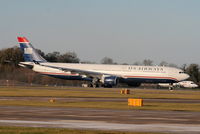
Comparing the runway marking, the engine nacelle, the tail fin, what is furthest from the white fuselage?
the runway marking

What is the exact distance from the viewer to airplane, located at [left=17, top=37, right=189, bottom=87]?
108m

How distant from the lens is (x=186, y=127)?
91.5ft

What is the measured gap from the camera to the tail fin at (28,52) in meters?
120

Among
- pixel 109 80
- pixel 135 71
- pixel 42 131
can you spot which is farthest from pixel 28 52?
pixel 42 131

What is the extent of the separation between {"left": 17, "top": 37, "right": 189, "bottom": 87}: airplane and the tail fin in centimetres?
301

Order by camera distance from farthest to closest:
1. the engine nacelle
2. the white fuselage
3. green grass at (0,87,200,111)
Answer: the engine nacelle
the white fuselage
green grass at (0,87,200,111)

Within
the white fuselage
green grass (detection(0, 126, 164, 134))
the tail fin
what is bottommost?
green grass (detection(0, 126, 164, 134))

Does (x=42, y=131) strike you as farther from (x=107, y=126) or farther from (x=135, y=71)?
(x=135, y=71)

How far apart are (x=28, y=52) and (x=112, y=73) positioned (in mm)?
22577

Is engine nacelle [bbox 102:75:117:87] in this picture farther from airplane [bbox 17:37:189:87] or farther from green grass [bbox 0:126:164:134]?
green grass [bbox 0:126:164:134]

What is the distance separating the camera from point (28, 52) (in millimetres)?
120500

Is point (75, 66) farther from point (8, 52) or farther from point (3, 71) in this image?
point (8, 52)

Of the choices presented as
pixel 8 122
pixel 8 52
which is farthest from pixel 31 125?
pixel 8 52

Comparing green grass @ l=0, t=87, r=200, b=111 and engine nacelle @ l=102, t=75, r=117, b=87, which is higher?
engine nacelle @ l=102, t=75, r=117, b=87
